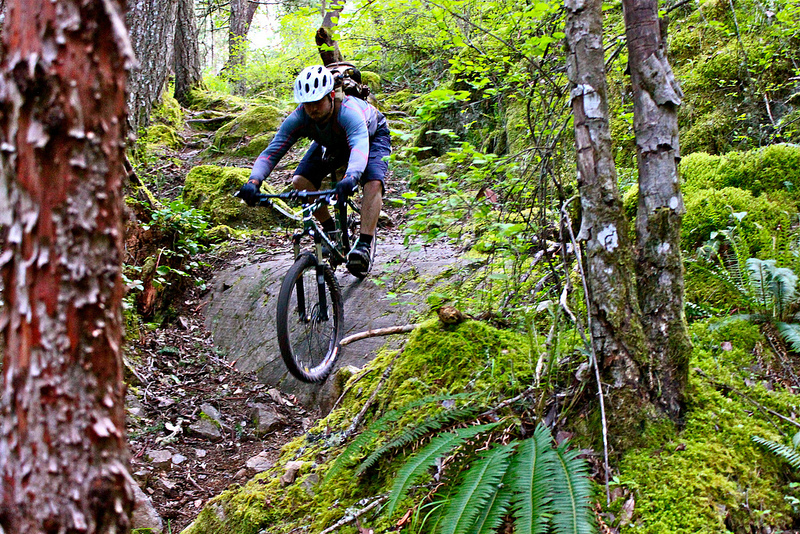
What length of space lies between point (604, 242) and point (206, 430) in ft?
12.8

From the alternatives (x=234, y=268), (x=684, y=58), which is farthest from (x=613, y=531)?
(x=234, y=268)

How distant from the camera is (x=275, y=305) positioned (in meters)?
6.44

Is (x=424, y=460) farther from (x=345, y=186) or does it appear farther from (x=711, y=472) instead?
(x=345, y=186)

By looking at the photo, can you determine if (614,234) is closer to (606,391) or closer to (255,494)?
(606,391)

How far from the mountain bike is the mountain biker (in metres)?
0.29

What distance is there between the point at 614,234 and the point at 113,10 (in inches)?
77.5

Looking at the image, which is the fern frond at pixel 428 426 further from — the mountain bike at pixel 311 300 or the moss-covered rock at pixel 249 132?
the moss-covered rock at pixel 249 132

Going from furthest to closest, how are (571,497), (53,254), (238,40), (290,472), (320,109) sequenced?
(238,40) → (320,109) → (290,472) → (571,497) → (53,254)

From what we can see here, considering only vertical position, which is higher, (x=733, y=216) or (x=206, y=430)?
(x=733, y=216)

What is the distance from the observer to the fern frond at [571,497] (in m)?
1.84

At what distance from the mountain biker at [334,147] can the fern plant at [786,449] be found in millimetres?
3499

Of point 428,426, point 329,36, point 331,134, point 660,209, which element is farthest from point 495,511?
point 329,36

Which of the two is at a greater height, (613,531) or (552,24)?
(552,24)

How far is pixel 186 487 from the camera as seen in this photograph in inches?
165
